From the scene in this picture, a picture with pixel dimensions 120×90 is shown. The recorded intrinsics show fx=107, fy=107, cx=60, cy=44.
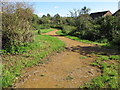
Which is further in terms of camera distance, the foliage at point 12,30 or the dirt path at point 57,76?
the foliage at point 12,30

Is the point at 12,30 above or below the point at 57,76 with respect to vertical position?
above

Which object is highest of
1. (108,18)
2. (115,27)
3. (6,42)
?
(108,18)

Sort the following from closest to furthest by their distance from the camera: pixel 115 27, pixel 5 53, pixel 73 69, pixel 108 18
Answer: pixel 73 69
pixel 5 53
pixel 115 27
pixel 108 18

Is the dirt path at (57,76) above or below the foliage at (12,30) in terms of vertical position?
below

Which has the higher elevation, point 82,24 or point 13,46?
point 82,24

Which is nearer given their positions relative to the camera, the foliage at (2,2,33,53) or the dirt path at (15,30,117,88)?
the dirt path at (15,30,117,88)

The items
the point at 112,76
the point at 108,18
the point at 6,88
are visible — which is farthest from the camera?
the point at 108,18

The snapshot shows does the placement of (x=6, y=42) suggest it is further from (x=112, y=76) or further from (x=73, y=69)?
(x=112, y=76)

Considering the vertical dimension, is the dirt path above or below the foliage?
below

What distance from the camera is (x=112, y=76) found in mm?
3908

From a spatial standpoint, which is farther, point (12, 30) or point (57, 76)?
point (12, 30)

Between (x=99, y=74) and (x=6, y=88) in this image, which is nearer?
(x=6, y=88)

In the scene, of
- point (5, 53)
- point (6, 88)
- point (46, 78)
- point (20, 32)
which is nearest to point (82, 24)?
point (20, 32)

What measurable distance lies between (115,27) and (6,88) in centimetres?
1182
